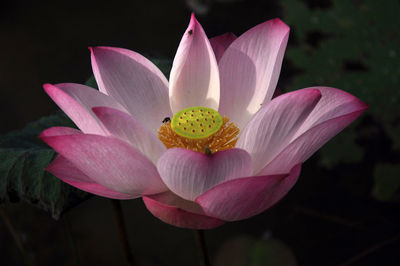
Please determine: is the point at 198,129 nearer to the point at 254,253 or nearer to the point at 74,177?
the point at 74,177

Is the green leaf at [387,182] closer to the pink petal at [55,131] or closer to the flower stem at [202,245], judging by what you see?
the flower stem at [202,245]

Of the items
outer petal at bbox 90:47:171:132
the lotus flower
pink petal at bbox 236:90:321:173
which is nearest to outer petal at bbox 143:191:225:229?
the lotus flower

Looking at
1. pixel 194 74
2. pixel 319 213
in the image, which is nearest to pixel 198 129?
pixel 194 74

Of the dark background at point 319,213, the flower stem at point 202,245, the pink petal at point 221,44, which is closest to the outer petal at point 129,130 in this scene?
the flower stem at point 202,245

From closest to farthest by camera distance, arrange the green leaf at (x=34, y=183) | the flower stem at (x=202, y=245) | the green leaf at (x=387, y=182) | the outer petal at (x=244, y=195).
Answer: the outer petal at (x=244, y=195) → the flower stem at (x=202, y=245) → the green leaf at (x=34, y=183) → the green leaf at (x=387, y=182)

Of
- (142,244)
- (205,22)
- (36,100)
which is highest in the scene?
(205,22)

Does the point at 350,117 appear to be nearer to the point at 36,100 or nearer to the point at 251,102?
the point at 251,102

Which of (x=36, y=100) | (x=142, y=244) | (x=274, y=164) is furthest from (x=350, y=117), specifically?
(x=36, y=100)
